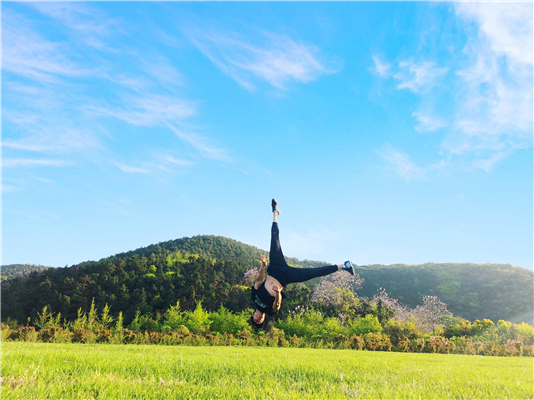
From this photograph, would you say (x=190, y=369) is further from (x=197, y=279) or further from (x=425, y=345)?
(x=197, y=279)

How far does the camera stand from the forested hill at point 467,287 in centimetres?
4722

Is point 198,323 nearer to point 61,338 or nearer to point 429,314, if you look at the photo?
point 61,338

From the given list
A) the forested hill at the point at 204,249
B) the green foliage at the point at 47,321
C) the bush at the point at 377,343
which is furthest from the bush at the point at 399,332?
the forested hill at the point at 204,249

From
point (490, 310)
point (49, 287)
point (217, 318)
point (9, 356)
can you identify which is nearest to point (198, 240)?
point (49, 287)

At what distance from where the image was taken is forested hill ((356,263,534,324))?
155ft

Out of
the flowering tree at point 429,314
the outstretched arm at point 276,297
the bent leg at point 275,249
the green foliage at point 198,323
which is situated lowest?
the flowering tree at point 429,314

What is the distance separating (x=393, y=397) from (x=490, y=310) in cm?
5485

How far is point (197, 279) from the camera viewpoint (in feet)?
110

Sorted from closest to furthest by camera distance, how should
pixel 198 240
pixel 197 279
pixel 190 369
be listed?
1. pixel 190 369
2. pixel 197 279
3. pixel 198 240

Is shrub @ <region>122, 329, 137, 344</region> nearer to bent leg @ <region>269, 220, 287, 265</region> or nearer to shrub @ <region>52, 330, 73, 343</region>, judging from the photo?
shrub @ <region>52, 330, 73, 343</region>

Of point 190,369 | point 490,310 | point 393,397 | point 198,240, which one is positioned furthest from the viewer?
point 198,240

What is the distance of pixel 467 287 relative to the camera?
55.9 m

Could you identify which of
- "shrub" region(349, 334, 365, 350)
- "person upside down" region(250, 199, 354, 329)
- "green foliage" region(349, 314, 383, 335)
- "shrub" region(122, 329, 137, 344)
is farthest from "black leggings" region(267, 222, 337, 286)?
"green foliage" region(349, 314, 383, 335)

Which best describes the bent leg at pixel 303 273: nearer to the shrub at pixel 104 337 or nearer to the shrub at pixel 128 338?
the shrub at pixel 128 338
